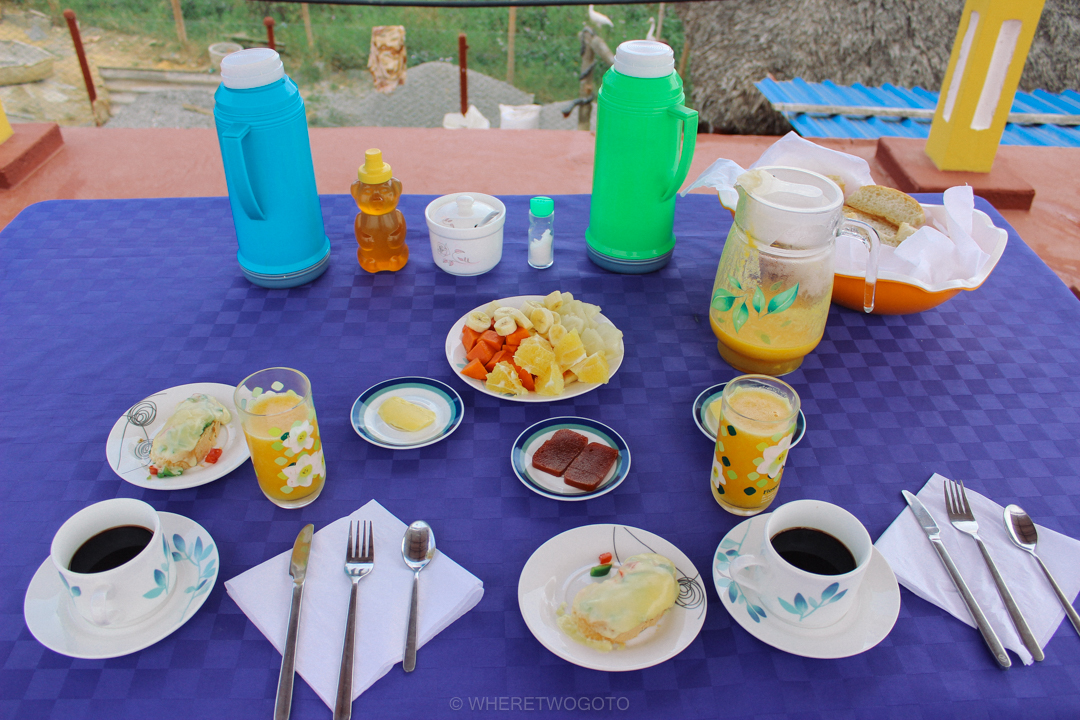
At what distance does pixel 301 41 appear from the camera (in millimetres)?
6934

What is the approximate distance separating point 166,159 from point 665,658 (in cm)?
227

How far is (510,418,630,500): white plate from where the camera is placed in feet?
3.01

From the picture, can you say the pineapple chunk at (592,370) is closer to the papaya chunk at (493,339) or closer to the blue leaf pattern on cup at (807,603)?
the papaya chunk at (493,339)

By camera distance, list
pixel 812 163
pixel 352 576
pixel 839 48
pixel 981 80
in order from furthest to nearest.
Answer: pixel 839 48, pixel 981 80, pixel 812 163, pixel 352 576

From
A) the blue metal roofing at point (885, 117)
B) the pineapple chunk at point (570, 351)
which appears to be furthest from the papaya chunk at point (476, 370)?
the blue metal roofing at point (885, 117)

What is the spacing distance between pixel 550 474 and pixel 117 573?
1.63ft

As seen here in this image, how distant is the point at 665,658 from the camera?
714mm

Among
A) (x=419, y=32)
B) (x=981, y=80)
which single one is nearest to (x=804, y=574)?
(x=981, y=80)

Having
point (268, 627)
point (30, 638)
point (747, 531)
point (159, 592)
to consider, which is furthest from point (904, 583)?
point (30, 638)

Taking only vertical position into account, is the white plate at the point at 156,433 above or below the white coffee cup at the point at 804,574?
below

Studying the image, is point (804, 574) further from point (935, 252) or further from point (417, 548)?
point (935, 252)

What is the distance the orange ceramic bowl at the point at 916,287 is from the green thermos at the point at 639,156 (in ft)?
1.09

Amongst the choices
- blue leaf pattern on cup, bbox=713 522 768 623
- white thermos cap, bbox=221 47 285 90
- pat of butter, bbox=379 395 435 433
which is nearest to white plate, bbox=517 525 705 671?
blue leaf pattern on cup, bbox=713 522 768 623

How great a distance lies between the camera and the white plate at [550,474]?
92cm
